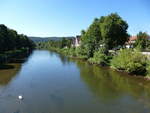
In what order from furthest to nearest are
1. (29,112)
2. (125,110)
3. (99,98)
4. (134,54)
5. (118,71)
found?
(118,71)
(134,54)
(99,98)
(125,110)
(29,112)

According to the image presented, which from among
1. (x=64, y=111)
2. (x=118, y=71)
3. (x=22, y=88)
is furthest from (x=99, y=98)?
(x=118, y=71)

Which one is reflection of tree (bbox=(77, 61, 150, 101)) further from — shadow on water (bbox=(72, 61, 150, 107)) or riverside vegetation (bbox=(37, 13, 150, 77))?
riverside vegetation (bbox=(37, 13, 150, 77))

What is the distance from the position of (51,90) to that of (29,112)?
6.20 meters

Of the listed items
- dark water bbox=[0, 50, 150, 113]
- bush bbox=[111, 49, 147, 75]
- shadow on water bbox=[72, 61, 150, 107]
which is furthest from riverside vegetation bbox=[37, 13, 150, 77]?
dark water bbox=[0, 50, 150, 113]

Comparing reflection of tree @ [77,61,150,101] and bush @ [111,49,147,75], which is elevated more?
bush @ [111,49,147,75]

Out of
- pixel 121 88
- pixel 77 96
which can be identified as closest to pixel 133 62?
pixel 121 88

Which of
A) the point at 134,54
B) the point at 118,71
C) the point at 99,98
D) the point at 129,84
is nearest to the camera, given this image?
the point at 99,98

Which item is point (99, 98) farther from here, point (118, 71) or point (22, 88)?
point (118, 71)

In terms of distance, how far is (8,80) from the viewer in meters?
23.5

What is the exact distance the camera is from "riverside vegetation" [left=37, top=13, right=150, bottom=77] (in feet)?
90.2

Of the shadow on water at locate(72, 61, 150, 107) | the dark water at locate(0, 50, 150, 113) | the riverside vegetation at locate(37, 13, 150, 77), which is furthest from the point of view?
the riverside vegetation at locate(37, 13, 150, 77)

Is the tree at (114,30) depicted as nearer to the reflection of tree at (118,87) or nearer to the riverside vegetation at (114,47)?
the riverside vegetation at (114,47)

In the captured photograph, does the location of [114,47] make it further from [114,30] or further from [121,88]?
[121,88]

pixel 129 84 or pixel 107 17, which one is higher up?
pixel 107 17
